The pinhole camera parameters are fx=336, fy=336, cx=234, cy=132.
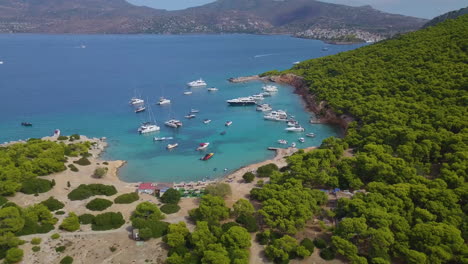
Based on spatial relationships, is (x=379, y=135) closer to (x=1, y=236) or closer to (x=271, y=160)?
(x=271, y=160)

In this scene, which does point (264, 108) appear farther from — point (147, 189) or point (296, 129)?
point (147, 189)

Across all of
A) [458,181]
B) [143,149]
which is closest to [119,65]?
[143,149]

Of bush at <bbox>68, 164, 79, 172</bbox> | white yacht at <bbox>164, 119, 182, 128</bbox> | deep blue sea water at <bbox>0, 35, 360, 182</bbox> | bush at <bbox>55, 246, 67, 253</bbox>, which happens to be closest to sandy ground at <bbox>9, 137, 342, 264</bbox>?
bush at <bbox>55, 246, 67, 253</bbox>

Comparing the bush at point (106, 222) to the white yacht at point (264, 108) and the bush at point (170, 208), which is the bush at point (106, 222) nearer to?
the bush at point (170, 208)

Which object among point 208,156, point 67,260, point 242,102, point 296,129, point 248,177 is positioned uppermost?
point 242,102

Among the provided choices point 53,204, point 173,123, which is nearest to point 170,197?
point 53,204

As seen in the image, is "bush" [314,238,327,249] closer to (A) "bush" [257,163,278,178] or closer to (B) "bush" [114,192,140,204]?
(A) "bush" [257,163,278,178]
